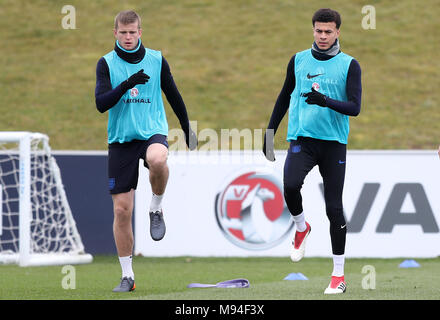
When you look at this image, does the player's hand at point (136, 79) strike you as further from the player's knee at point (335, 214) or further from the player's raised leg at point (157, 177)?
the player's knee at point (335, 214)

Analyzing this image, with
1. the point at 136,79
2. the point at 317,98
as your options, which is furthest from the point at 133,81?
the point at 317,98

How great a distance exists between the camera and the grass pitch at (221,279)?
7.16 meters

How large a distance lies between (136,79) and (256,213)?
5830mm

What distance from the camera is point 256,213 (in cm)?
1273

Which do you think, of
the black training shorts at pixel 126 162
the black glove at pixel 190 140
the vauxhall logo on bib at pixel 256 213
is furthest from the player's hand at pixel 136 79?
the vauxhall logo on bib at pixel 256 213

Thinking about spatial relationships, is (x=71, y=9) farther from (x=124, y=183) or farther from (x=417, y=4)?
(x=124, y=183)

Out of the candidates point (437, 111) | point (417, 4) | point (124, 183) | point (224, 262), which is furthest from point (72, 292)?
point (417, 4)

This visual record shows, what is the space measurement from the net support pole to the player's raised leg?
4639 mm

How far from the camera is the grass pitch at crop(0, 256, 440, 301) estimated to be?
716cm

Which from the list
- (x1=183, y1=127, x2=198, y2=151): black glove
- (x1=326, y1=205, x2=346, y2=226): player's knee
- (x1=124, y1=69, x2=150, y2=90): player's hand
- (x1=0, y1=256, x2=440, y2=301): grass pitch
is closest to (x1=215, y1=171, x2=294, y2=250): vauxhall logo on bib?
(x1=0, y1=256, x2=440, y2=301): grass pitch

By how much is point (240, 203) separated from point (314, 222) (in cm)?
116

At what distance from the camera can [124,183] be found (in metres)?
7.59

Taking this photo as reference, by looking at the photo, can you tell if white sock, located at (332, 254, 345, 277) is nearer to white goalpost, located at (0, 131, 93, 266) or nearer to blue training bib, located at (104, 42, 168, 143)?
blue training bib, located at (104, 42, 168, 143)

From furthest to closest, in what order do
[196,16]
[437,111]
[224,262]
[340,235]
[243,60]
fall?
[196,16], [243,60], [437,111], [224,262], [340,235]
